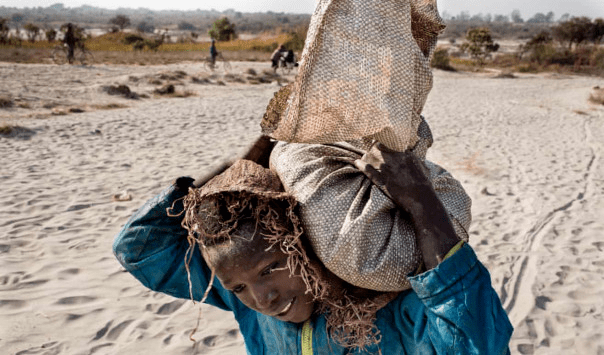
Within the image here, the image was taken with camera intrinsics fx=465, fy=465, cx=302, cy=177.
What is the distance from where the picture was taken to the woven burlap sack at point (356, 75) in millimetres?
926

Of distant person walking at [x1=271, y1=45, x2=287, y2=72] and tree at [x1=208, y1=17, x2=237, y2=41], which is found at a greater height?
tree at [x1=208, y1=17, x2=237, y2=41]

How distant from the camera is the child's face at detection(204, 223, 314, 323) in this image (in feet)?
3.69

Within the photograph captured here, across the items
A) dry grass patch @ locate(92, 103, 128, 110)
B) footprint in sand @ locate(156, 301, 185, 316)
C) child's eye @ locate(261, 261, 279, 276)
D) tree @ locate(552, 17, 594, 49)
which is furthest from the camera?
tree @ locate(552, 17, 594, 49)

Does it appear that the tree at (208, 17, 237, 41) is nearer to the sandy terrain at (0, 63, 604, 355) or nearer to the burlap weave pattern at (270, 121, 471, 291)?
the sandy terrain at (0, 63, 604, 355)

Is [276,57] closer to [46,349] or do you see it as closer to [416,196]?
[46,349]

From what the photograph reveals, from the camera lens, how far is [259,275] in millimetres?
1171

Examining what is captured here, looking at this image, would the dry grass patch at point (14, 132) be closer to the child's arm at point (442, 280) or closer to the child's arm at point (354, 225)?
the child's arm at point (354, 225)

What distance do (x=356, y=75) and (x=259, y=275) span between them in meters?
0.55

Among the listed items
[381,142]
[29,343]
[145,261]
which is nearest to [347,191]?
[381,142]

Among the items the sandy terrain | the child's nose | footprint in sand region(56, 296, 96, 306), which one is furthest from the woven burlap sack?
footprint in sand region(56, 296, 96, 306)

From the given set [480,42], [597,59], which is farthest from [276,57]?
[597,59]

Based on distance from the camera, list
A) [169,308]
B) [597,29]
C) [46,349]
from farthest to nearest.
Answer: [597,29] → [169,308] → [46,349]

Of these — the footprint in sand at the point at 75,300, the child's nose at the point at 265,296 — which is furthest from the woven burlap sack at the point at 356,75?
the footprint in sand at the point at 75,300

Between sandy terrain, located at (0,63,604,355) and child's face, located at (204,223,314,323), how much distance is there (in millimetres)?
2016
